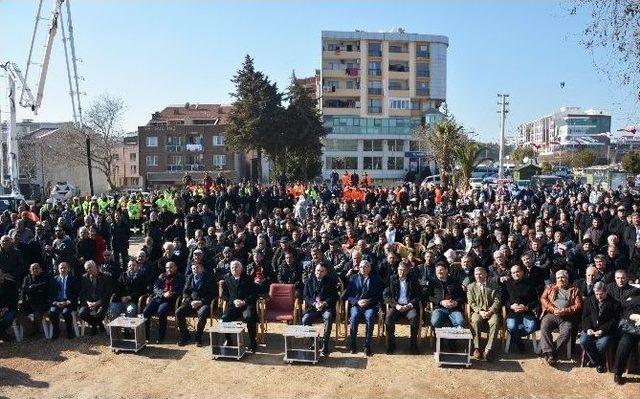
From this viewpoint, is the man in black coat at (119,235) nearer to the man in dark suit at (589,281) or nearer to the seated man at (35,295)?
the seated man at (35,295)

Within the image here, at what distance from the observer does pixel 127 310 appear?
9055 mm

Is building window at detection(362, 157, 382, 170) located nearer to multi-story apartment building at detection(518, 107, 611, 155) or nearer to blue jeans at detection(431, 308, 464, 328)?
blue jeans at detection(431, 308, 464, 328)

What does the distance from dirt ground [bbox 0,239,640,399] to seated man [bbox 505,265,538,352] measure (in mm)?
370

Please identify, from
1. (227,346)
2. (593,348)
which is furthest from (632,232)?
(227,346)

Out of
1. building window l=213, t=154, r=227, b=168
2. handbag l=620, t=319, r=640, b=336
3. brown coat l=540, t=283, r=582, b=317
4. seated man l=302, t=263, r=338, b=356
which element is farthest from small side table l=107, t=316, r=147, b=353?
building window l=213, t=154, r=227, b=168

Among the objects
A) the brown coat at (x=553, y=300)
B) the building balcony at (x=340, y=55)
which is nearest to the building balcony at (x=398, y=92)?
the building balcony at (x=340, y=55)

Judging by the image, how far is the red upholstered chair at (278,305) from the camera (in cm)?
875

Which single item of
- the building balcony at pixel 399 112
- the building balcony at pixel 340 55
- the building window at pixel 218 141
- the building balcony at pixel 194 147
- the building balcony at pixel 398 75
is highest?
the building balcony at pixel 340 55

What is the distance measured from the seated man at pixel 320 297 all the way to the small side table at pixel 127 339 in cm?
263

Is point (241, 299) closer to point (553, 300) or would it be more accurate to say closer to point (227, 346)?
point (227, 346)

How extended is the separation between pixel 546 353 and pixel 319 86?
56.3 metres

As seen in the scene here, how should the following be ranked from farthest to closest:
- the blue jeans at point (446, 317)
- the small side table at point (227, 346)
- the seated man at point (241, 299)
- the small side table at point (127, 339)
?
the seated man at point (241, 299) < the small side table at point (127, 339) < the blue jeans at point (446, 317) < the small side table at point (227, 346)

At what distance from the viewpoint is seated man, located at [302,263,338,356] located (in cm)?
852

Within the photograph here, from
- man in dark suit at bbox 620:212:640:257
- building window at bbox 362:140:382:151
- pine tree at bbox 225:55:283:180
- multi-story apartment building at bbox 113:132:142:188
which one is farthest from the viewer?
multi-story apartment building at bbox 113:132:142:188
